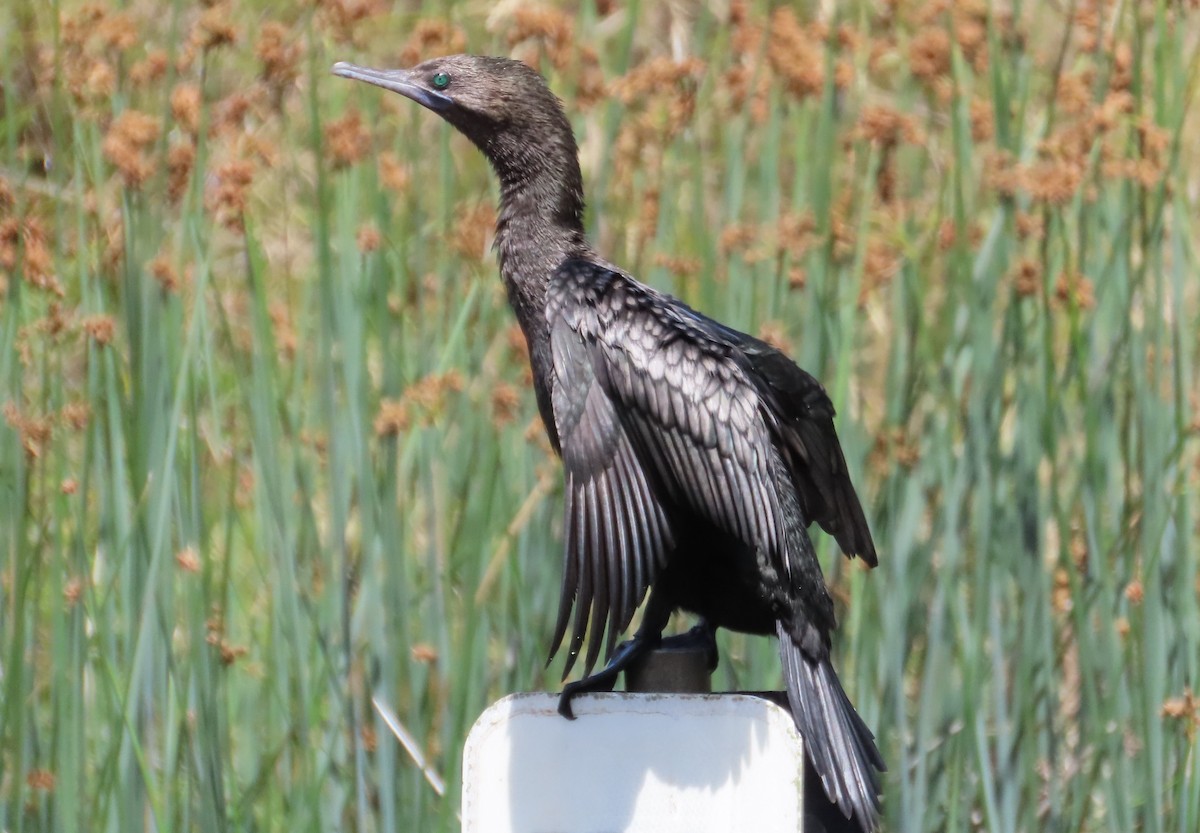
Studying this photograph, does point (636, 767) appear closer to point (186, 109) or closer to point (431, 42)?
point (186, 109)

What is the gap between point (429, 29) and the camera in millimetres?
2922

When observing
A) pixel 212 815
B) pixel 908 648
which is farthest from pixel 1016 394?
pixel 212 815

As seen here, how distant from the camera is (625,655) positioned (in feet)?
6.89

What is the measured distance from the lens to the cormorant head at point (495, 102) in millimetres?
2639

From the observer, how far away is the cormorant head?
8.66 ft

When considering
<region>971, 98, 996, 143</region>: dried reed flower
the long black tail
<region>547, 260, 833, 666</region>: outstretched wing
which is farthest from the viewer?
<region>971, 98, 996, 143</region>: dried reed flower

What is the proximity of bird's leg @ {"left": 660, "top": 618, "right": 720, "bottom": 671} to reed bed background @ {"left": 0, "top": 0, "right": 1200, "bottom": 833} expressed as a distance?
0.38m

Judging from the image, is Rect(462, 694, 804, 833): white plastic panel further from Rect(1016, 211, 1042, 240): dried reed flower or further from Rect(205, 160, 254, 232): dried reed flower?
Rect(1016, 211, 1042, 240): dried reed flower

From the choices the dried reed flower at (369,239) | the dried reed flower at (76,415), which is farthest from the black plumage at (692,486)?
the dried reed flower at (76,415)

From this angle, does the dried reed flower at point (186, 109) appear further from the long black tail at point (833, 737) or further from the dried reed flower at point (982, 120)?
the dried reed flower at point (982, 120)

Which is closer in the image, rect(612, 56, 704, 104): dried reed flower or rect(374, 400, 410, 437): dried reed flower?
rect(374, 400, 410, 437): dried reed flower

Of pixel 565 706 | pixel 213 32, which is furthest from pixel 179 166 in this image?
pixel 565 706

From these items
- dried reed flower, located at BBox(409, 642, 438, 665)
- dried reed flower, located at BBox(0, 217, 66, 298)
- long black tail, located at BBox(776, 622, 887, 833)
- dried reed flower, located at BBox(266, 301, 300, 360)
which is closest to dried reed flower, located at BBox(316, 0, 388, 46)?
dried reed flower, located at BBox(266, 301, 300, 360)

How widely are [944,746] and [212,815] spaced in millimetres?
1262
